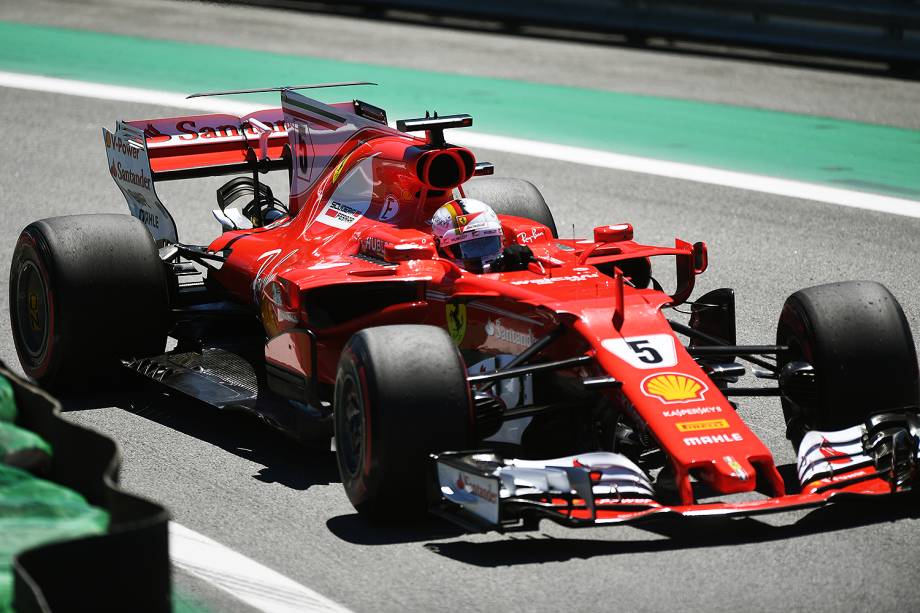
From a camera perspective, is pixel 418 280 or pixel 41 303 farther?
pixel 41 303

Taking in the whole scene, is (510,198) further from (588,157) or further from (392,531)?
(588,157)

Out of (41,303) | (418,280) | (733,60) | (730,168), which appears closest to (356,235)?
(418,280)

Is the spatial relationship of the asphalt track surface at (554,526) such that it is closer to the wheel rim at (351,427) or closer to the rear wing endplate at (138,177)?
the wheel rim at (351,427)

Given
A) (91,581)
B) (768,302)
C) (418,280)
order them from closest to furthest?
(91,581)
(418,280)
(768,302)

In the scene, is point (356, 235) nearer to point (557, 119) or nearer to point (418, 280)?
point (418, 280)

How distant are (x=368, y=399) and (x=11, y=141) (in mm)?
9899

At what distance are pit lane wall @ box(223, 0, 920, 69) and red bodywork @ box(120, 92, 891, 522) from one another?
10396 millimetres

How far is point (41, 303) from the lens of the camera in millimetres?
8102

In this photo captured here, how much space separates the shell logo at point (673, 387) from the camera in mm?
6176

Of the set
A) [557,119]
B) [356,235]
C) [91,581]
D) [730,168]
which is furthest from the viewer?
[557,119]

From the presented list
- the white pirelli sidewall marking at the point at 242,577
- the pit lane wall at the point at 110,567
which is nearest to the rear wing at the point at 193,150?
the white pirelli sidewall marking at the point at 242,577

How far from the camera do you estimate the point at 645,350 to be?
6395mm

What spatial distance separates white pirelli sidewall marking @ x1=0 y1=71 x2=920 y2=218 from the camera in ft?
42.7

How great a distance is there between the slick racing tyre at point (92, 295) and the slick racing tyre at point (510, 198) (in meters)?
2.21
